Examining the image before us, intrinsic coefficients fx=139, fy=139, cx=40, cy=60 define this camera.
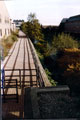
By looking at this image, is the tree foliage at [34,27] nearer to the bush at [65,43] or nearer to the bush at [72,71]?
the bush at [65,43]

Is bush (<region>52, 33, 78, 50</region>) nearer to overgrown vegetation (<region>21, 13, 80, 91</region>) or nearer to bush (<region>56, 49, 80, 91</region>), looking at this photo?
overgrown vegetation (<region>21, 13, 80, 91</region>)

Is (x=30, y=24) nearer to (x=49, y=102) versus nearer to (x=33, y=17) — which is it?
(x=33, y=17)

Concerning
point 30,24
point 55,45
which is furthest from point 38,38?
point 55,45

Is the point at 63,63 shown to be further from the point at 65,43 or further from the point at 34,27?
the point at 34,27

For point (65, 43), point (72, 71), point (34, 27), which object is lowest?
point (72, 71)

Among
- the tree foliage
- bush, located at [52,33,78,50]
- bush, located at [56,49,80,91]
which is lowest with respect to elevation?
bush, located at [56,49,80,91]

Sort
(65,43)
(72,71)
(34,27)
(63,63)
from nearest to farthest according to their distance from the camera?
(72,71) < (63,63) < (65,43) < (34,27)

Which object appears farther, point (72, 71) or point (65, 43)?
point (65, 43)

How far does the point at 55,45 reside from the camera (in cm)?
1722

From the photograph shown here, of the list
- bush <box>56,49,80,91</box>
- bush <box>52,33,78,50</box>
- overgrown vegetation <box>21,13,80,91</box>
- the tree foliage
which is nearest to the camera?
bush <box>56,49,80,91</box>

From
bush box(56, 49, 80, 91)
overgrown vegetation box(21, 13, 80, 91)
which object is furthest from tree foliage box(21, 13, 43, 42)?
bush box(56, 49, 80, 91)

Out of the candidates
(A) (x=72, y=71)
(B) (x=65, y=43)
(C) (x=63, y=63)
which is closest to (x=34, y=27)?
(B) (x=65, y=43)

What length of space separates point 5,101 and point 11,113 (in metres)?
0.65

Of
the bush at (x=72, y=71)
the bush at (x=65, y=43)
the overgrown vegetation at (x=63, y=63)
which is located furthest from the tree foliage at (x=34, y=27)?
the bush at (x=72, y=71)
